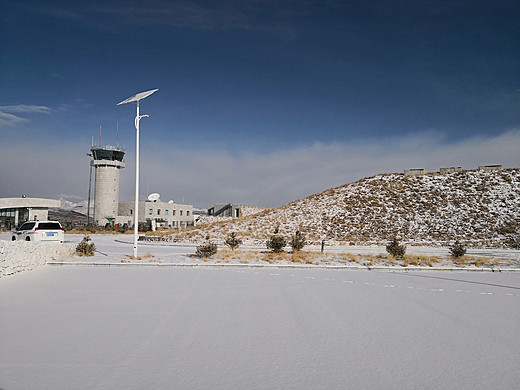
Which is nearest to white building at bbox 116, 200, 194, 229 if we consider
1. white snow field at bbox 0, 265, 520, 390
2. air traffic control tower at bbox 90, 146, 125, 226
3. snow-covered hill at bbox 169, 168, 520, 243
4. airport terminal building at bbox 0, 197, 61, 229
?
air traffic control tower at bbox 90, 146, 125, 226

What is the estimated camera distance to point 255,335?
643 centimetres

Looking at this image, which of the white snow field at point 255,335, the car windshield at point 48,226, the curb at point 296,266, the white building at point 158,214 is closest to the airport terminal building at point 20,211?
the white building at point 158,214

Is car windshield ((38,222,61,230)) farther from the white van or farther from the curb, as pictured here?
the curb

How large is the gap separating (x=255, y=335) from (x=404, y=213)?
42.4 meters

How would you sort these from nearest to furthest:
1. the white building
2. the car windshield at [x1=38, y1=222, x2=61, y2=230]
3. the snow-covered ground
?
the snow-covered ground, the car windshield at [x1=38, y1=222, x2=61, y2=230], the white building

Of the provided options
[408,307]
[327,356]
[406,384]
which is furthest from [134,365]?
[408,307]

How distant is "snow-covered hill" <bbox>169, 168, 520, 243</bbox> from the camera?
4022 centimetres

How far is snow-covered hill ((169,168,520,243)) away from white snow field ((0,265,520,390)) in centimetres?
2572

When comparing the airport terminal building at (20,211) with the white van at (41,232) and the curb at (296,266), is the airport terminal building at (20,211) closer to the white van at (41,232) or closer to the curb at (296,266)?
the white van at (41,232)

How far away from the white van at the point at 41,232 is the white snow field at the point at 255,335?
10658 millimetres

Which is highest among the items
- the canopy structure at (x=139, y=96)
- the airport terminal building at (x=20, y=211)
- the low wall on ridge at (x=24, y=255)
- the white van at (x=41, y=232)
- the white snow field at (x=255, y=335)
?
the canopy structure at (x=139, y=96)

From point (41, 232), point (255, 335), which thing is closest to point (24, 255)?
point (41, 232)

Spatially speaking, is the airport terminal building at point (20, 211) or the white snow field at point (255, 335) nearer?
Result: the white snow field at point (255, 335)

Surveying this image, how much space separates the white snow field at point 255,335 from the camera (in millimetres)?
4645
